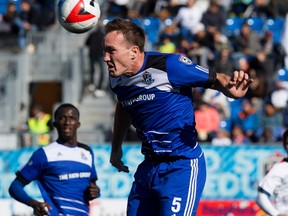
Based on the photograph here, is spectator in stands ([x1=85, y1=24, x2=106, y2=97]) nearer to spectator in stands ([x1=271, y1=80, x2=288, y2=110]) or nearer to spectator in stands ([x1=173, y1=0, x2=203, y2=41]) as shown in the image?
spectator in stands ([x1=173, y1=0, x2=203, y2=41])

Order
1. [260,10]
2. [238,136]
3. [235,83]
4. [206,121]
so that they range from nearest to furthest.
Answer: [235,83]
[206,121]
[238,136]
[260,10]

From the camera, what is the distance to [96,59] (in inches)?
763

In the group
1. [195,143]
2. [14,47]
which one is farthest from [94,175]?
[14,47]

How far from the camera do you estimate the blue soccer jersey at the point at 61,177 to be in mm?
9547

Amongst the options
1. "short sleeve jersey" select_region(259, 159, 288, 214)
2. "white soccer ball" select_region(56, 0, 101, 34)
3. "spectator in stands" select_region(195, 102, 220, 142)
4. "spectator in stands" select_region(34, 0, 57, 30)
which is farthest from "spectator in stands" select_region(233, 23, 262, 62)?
"white soccer ball" select_region(56, 0, 101, 34)

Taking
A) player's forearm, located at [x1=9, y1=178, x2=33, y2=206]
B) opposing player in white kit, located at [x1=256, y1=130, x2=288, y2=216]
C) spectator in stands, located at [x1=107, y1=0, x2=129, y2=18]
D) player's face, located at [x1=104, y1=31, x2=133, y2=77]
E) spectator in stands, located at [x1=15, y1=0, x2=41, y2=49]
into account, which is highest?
player's face, located at [x1=104, y1=31, x2=133, y2=77]

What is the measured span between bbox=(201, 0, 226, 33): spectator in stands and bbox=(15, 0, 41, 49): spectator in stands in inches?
158

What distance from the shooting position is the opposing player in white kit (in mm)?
9242

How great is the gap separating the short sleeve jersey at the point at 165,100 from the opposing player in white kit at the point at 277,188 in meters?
2.05

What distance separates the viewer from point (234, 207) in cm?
1445

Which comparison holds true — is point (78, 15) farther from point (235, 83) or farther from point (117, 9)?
point (117, 9)

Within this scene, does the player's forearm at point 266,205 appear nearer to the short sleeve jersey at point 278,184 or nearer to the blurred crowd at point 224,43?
the short sleeve jersey at point 278,184

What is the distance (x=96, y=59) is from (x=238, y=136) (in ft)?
13.7

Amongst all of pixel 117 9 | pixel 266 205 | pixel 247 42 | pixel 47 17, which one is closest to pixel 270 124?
pixel 247 42
